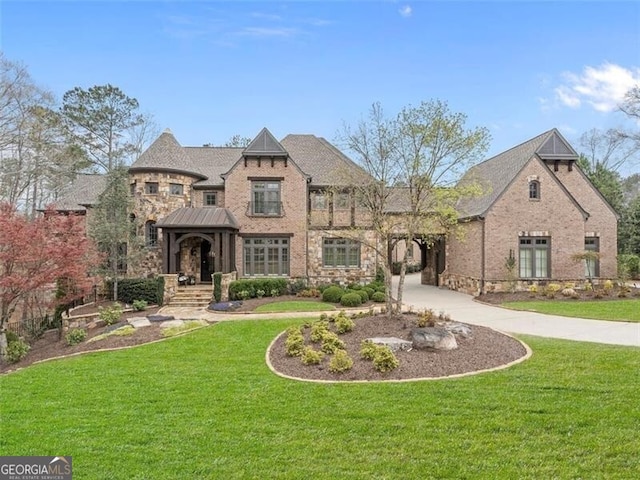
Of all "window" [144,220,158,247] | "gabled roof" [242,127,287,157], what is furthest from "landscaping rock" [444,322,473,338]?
"window" [144,220,158,247]

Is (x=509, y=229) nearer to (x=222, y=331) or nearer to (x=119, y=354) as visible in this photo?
(x=222, y=331)

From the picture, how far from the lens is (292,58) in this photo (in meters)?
15.6

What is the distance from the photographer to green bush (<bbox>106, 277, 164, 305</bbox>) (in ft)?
55.4

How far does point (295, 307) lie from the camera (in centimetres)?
1508

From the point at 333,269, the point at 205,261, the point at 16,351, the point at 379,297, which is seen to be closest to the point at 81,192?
the point at 205,261

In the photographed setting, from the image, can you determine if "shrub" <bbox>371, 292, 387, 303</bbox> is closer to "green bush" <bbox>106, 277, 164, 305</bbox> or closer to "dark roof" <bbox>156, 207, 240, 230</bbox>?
"dark roof" <bbox>156, 207, 240, 230</bbox>

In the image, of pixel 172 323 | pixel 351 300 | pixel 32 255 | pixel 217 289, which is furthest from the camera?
pixel 217 289

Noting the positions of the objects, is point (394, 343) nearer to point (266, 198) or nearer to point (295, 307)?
point (295, 307)

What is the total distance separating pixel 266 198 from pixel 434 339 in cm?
1385

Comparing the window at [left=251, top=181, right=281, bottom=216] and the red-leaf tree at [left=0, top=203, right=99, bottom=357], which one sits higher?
the window at [left=251, top=181, right=281, bottom=216]

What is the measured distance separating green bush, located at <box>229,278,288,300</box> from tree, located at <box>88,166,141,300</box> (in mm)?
4996

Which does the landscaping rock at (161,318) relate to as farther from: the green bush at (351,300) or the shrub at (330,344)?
the shrub at (330,344)

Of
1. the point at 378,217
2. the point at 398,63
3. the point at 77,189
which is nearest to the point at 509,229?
A: the point at 398,63

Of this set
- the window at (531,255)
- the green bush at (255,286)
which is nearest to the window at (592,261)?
the window at (531,255)
